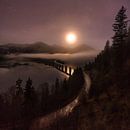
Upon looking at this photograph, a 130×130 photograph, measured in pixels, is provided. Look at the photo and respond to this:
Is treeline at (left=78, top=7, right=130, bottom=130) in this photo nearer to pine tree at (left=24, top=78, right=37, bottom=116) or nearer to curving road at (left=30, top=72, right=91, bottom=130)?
curving road at (left=30, top=72, right=91, bottom=130)

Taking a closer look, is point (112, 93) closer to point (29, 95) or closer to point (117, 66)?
point (117, 66)

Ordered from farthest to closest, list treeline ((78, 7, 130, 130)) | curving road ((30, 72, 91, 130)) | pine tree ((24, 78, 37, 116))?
pine tree ((24, 78, 37, 116)) < curving road ((30, 72, 91, 130)) < treeline ((78, 7, 130, 130))

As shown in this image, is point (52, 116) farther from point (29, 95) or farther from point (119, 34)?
point (119, 34)

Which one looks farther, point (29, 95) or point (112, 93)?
point (29, 95)

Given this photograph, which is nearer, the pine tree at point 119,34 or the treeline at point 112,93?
the treeline at point 112,93

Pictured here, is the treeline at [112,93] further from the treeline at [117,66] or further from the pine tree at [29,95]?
the pine tree at [29,95]

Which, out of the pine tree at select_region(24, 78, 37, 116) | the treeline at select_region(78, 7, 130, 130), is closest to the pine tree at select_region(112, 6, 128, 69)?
the treeline at select_region(78, 7, 130, 130)

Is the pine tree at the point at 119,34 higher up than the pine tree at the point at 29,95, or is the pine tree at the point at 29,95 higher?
the pine tree at the point at 119,34

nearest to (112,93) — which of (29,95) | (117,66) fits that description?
(117,66)

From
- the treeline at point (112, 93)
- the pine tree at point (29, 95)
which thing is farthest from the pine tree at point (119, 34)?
the pine tree at point (29, 95)

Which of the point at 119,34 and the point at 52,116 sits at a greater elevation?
the point at 119,34

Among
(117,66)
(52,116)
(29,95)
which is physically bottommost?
(52,116)

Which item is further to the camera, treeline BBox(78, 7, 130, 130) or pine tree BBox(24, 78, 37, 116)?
pine tree BBox(24, 78, 37, 116)

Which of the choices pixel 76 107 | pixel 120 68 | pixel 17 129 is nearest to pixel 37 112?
pixel 17 129
